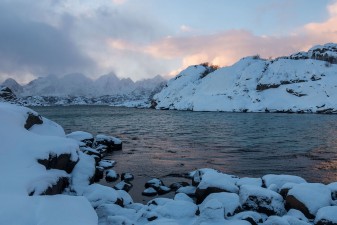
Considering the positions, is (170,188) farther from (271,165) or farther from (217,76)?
(217,76)

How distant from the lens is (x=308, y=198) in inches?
518

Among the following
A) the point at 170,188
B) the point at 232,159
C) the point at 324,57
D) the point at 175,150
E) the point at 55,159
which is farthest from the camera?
the point at 324,57

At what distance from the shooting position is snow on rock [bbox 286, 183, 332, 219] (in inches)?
503

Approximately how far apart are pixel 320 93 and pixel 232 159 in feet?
262

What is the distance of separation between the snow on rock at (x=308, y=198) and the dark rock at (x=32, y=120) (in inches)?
552

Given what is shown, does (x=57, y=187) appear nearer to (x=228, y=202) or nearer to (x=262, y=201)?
(x=228, y=202)

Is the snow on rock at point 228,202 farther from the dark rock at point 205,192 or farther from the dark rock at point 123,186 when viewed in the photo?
the dark rock at point 123,186

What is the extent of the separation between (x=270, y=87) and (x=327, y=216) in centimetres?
9760

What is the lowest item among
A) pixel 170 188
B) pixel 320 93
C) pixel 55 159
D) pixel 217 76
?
pixel 170 188

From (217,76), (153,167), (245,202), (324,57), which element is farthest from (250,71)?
(245,202)

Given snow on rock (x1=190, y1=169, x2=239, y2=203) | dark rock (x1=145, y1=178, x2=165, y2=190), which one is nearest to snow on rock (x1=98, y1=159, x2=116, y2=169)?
dark rock (x1=145, y1=178, x2=165, y2=190)

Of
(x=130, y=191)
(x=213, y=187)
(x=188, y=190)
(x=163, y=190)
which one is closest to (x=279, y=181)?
(x=213, y=187)

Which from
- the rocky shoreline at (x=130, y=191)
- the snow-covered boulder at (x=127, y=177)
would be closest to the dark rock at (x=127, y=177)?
the snow-covered boulder at (x=127, y=177)

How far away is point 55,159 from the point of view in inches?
579
